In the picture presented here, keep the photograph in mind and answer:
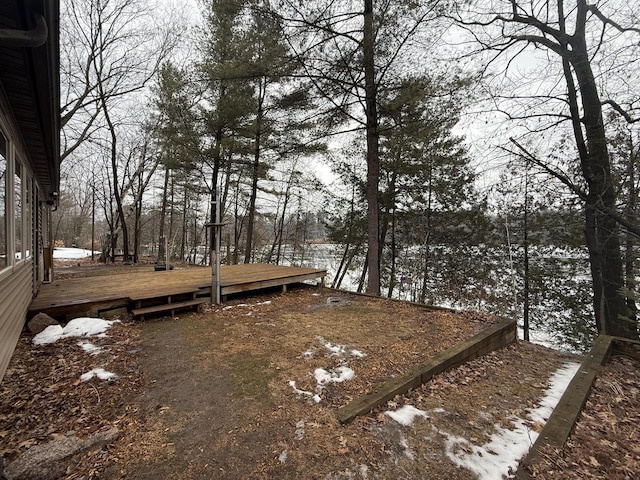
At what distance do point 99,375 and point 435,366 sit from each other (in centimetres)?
329

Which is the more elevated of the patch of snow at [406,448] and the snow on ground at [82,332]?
the snow on ground at [82,332]

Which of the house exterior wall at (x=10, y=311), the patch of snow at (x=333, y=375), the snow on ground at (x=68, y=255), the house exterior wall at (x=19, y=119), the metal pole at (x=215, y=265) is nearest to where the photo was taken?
the house exterior wall at (x=19, y=119)

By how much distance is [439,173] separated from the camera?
33.2ft

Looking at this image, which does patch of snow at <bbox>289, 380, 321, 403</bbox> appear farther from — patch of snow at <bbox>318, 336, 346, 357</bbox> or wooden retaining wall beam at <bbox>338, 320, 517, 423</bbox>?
patch of snow at <bbox>318, 336, 346, 357</bbox>

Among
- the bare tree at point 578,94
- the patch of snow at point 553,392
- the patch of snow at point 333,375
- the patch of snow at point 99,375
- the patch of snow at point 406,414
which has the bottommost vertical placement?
the patch of snow at point 553,392

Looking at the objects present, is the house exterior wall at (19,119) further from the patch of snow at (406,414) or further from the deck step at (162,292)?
the patch of snow at (406,414)

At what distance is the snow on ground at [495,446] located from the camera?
72.5 inches

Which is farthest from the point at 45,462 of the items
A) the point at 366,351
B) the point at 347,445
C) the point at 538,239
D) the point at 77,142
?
the point at 77,142

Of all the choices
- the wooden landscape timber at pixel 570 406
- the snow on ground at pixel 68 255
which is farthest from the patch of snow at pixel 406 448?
the snow on ground at pixel 68 255

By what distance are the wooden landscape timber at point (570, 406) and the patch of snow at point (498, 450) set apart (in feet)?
0.27

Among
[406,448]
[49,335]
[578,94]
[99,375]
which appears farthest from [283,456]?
[578,94]

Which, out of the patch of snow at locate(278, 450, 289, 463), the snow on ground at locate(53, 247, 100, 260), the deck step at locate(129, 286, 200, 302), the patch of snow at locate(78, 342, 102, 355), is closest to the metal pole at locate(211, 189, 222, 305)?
the deck step at locate(129, 286, 200, 302)

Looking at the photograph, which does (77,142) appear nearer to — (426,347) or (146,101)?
(146,101)

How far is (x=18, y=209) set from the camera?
121 inches
